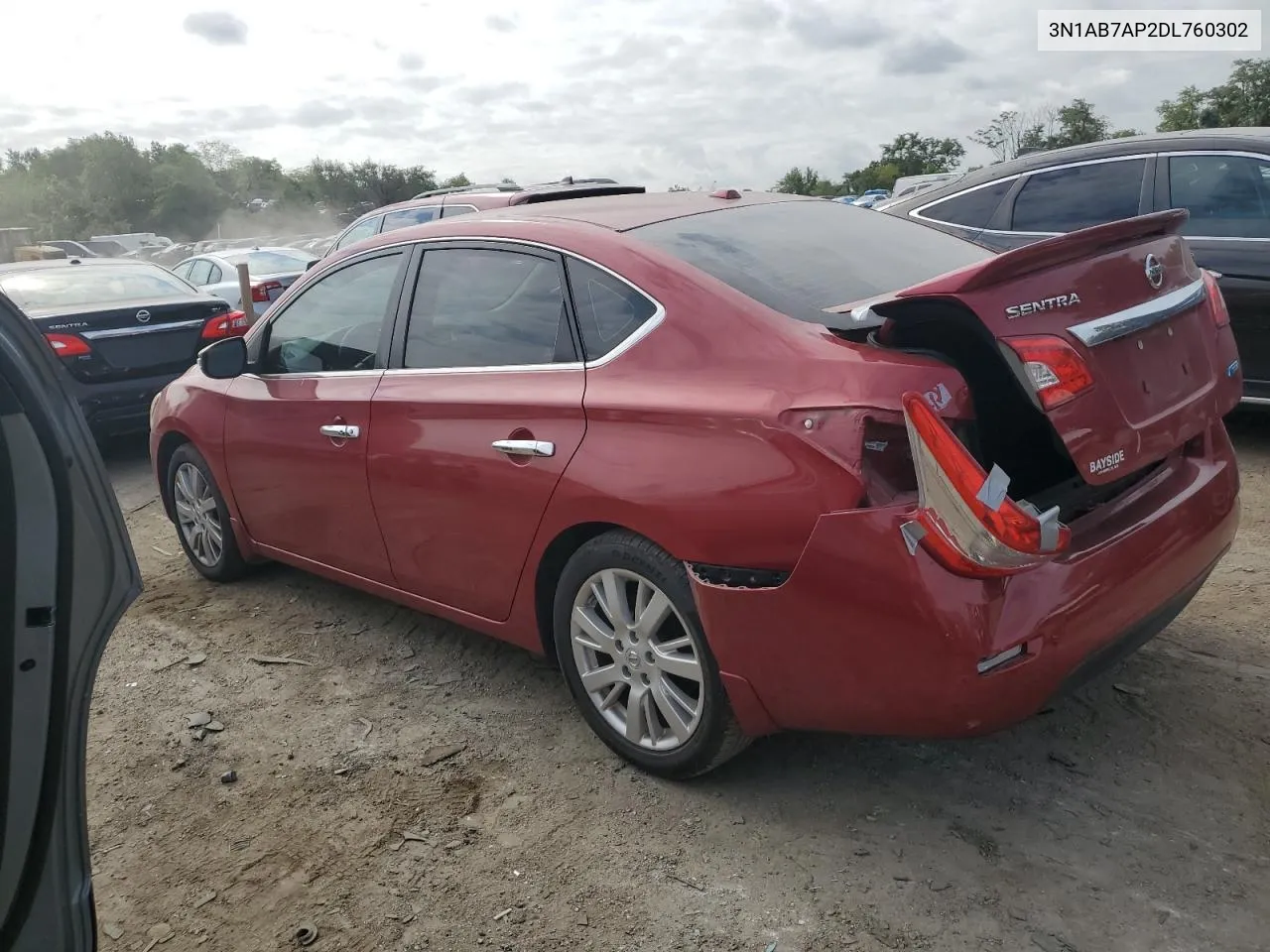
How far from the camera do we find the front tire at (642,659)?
2.81 metres

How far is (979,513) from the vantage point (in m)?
2.27

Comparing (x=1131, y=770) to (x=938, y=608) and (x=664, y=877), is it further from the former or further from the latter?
(x=664, y=877)

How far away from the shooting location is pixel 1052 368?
2416 mm

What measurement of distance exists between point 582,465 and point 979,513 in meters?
1.11

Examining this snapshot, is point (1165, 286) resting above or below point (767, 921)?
above

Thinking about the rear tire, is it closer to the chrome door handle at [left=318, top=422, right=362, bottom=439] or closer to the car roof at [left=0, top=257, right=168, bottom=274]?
the chrome door handle at [left=318, top=422, right=362, bottom=439]

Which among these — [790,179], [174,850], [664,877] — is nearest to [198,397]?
[174,850]

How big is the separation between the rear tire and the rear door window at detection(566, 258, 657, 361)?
7.69ft

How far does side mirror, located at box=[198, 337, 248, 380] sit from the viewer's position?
14.0 feet

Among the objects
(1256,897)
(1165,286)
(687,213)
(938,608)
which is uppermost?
(687,213)

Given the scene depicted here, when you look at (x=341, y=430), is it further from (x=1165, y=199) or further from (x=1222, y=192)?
(x=1222, y=192)

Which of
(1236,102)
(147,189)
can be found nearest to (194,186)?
(147,189)

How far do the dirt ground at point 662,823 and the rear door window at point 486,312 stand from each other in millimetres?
1189

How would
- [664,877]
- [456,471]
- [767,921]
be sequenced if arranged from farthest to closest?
[456,471] → [664,877] → [767,921]
